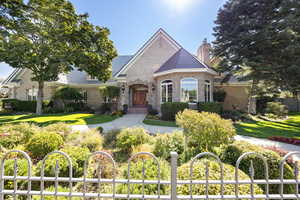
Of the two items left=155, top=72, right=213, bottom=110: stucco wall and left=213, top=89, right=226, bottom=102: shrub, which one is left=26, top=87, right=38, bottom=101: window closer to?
left=155, top=72, right=213, bottom=110: stucco wall

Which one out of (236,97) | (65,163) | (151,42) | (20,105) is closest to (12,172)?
(65,163)

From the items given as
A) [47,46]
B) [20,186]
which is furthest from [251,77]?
[47,46]

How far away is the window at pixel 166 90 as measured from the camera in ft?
42.8

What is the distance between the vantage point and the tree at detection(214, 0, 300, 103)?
998 centimetres

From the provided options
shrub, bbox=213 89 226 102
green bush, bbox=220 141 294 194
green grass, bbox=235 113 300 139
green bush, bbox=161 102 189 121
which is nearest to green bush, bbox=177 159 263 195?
green bush, bbox=220 141 294 194

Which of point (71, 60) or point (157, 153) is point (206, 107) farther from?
point (71, 60)

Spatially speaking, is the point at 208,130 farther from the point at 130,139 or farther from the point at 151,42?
the point at 151,42

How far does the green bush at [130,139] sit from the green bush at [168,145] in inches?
28.8

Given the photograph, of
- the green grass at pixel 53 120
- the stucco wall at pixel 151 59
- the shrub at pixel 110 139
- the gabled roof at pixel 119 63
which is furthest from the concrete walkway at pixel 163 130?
the gabled roof at pixel 119 63

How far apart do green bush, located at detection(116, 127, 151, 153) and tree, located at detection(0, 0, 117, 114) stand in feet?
34.0

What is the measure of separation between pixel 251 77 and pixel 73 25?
54.7ft

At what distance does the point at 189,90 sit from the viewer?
12.3 meters

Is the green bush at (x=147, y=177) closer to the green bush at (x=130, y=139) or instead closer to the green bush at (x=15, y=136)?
the green bush at (x=130, y=139)

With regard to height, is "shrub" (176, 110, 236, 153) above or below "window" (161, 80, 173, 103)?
below
